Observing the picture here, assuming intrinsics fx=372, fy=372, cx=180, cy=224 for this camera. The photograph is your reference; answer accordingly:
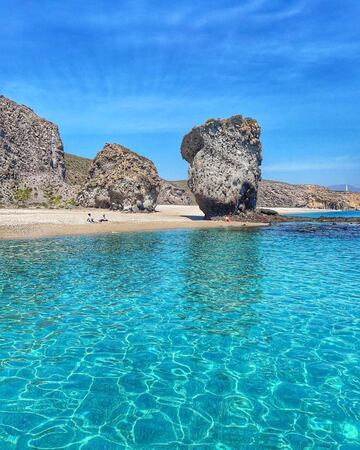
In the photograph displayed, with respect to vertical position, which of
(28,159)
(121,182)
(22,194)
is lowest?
(22,194)

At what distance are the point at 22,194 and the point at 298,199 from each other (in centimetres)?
11989

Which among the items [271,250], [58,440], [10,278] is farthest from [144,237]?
[58,440]

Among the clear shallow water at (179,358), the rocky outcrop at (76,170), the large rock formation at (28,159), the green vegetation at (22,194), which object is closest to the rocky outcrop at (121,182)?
the large rock formation at (28,159)

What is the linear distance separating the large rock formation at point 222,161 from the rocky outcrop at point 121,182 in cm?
1038

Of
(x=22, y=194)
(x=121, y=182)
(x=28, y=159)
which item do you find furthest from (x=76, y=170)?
(x=121, y=182)

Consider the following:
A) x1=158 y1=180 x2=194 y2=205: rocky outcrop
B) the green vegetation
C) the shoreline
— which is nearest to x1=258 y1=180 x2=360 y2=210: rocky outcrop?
x1=158 y1=180 x2=194 y2=205: rocky outcrop

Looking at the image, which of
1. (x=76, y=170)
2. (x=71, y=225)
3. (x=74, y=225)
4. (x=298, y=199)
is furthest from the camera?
(x=298, y=199)

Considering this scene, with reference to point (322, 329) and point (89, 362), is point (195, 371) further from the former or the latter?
point (322, 329)

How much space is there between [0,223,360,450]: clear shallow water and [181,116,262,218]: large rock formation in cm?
3171

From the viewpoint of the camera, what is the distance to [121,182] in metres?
58.7

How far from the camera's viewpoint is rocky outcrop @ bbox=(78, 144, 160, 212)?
58.5 m

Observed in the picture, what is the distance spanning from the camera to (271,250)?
87.9 ft

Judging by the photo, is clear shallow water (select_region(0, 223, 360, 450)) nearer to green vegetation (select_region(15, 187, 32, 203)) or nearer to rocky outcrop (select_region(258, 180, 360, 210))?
green vegetation (select_region(15, 187, 32, 203))

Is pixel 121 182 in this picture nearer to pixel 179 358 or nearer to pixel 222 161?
pixel 222 161
